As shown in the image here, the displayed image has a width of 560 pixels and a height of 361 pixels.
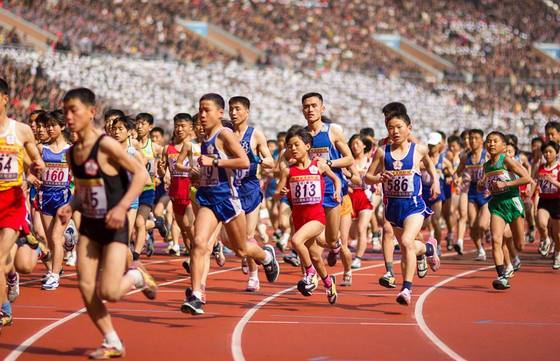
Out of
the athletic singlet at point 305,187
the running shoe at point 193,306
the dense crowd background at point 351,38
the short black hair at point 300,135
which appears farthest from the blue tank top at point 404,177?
the dense crowd background at point 351,38

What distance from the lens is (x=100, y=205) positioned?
7.64m

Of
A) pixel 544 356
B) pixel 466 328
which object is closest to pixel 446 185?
pixel 466 328

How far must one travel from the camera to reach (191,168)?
32.9 feet

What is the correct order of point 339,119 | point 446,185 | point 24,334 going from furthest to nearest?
point 339,119 < point 446,185 < point 24,334

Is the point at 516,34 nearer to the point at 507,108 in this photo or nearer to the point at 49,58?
the point at 507,108

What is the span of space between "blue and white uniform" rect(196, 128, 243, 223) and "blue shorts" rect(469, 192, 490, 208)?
811 centimetres

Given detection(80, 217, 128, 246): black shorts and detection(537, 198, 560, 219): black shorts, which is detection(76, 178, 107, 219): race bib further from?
detection(537, 198, 560, 219): black shorts

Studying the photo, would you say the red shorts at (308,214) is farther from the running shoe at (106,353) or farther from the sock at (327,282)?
the running shoe at (106,353)

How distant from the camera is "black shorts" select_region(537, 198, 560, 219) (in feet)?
49.6

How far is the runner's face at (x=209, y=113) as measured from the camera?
9734mm

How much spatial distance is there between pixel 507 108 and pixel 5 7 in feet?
69.6

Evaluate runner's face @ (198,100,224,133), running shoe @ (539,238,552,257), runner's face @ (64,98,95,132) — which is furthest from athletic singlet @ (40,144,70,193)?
running shoe @ (539,238,552,257)

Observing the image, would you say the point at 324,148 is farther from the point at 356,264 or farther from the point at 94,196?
the point at 94,196

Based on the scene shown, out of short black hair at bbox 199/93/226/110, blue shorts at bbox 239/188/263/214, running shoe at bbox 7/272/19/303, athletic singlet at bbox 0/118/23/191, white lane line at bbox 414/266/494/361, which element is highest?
short black hair at bbox 199/93/226/110
